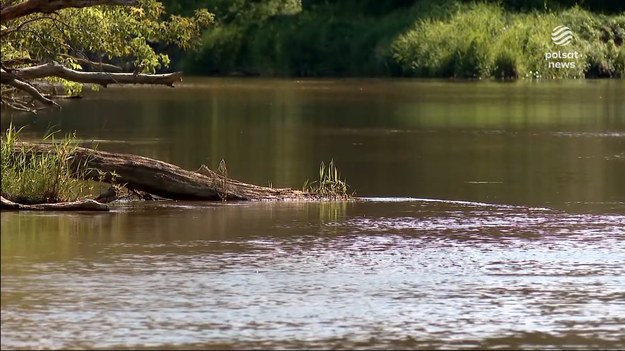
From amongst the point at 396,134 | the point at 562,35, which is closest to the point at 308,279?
the point at 396,134

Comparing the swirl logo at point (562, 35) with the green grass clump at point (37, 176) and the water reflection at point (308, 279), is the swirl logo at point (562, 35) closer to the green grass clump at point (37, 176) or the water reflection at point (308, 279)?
the water reflection at point (308, 279)

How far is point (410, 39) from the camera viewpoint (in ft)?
217

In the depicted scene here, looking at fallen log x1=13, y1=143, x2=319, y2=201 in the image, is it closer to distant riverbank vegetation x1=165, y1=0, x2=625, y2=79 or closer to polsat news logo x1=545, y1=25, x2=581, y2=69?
distant riverbank vegetation x1=165, y1=0, x2=625, y2=79

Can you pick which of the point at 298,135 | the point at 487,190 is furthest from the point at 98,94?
the point at 487,190

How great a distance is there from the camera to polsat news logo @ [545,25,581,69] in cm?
6341

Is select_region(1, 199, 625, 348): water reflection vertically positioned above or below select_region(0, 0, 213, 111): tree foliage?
below

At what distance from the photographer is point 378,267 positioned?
43.3 ft

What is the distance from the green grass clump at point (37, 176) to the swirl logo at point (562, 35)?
4988cm

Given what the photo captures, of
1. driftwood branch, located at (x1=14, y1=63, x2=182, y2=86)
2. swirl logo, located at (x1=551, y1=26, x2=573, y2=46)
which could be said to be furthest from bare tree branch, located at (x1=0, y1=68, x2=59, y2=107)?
swirl logo, located at (x1=551, y1=26, x2=573, y2=46)

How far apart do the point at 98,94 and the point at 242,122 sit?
15.4m

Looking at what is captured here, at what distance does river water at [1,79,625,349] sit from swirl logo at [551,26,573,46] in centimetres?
3796

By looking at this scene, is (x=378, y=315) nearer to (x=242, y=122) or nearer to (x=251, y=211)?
(x=251, y=211)

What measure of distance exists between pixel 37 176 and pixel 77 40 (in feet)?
10.1

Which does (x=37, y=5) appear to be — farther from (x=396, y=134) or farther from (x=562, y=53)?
(x=562, y=53)
